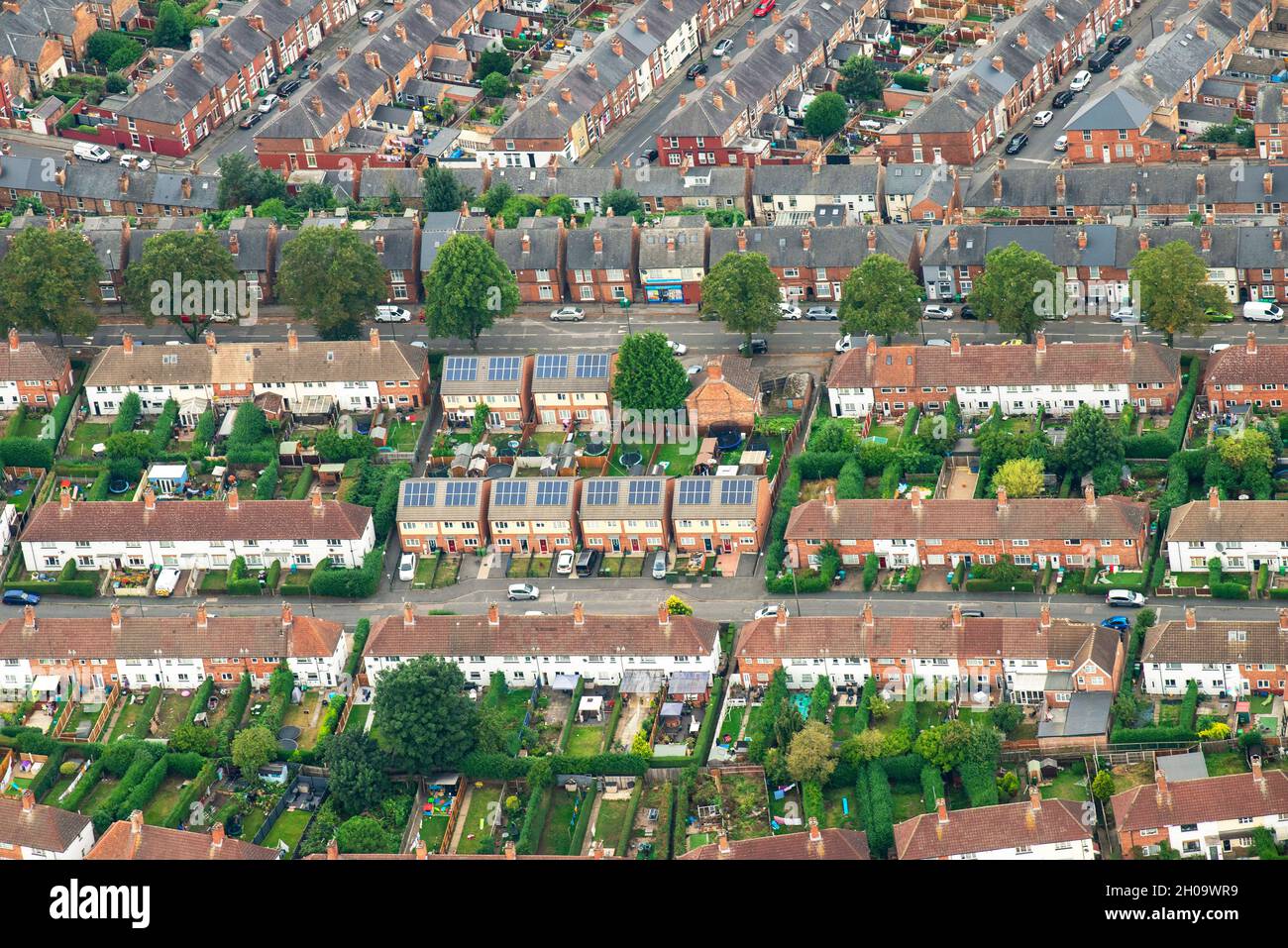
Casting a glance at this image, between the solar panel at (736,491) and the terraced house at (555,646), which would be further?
the solar panel at (736,491)

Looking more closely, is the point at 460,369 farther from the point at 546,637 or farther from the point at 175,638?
the point at 175,638

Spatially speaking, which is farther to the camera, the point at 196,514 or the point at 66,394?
the point at 66,394

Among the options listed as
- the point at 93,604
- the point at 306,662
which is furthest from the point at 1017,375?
the point at 93,604

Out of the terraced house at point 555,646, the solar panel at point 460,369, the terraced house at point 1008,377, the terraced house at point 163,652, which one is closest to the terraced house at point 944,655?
the terraced house at point 555,646

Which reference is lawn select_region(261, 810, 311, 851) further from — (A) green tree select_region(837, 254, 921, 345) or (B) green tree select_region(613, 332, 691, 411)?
(A) green tree select_region(837, 254, 921, 345)

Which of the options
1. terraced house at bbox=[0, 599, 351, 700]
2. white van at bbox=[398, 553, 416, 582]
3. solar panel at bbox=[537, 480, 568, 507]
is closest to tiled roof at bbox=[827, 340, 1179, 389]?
solar panel at bbox=[537, 480, 568, 507]

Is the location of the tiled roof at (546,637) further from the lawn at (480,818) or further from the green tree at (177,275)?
the green tree at (177,275)

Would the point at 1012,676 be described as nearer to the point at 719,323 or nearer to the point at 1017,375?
the point at 1017,375
